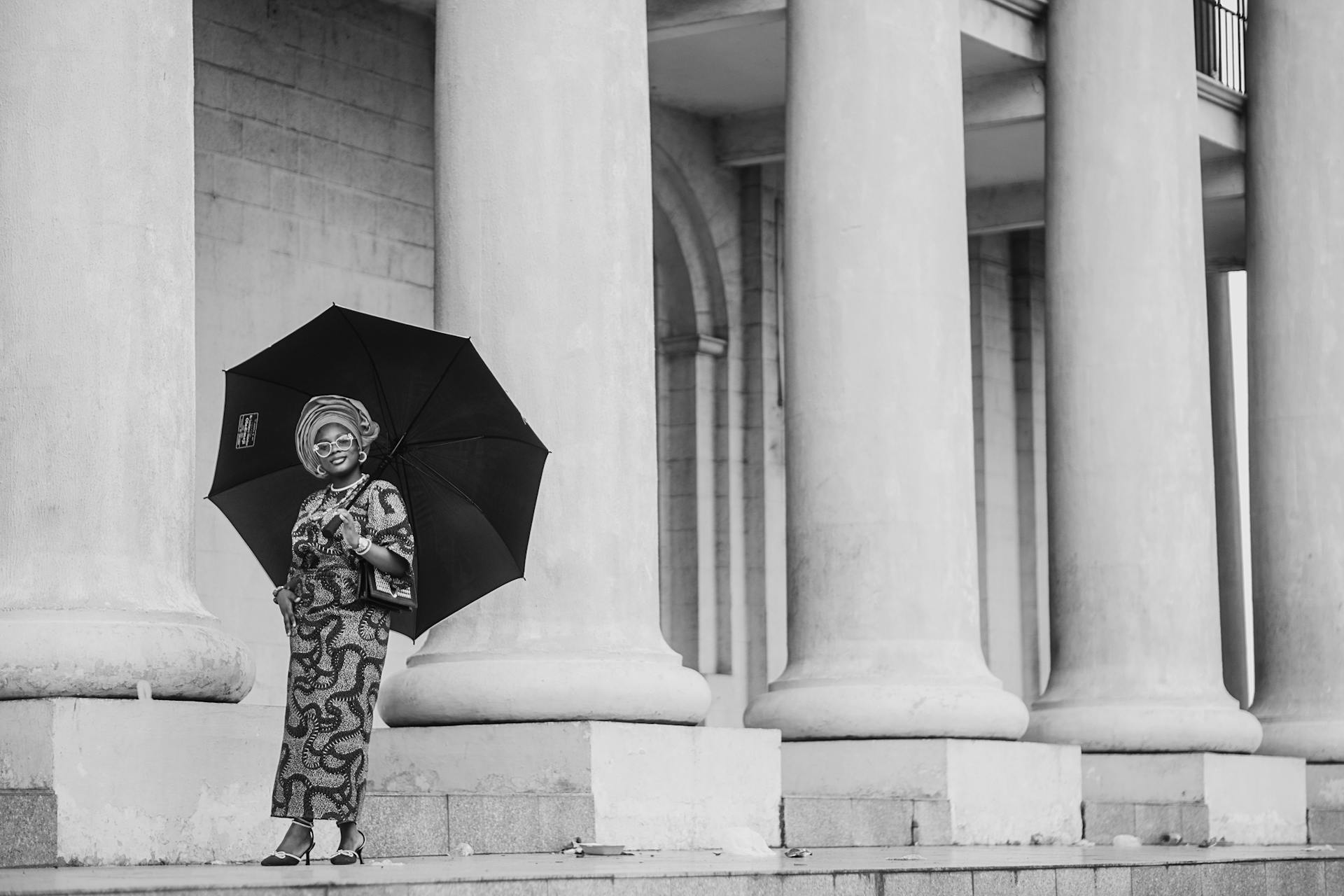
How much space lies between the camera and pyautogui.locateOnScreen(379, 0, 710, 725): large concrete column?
50.2 ft

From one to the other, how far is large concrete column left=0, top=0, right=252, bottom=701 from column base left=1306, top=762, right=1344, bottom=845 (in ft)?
53.6

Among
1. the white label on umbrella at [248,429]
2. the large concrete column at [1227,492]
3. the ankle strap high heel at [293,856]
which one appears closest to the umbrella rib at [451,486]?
the white label on umbrella at [248,429]

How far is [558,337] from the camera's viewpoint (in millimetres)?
15516

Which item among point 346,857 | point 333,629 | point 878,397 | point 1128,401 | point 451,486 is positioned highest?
point 1128,401

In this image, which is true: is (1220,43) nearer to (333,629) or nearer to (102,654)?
(333,629)

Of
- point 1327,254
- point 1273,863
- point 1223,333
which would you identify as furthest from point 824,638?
point 1223,333

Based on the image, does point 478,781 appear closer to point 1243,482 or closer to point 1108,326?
point 1108,326

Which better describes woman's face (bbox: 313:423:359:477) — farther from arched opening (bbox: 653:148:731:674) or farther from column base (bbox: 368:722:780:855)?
arched opening (bbox: 653:148:731:674)

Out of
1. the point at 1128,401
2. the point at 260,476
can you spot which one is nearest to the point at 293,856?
the point at 260,476

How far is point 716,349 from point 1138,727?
430 inches

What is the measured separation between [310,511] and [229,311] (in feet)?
43.3

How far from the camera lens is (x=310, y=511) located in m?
11.8

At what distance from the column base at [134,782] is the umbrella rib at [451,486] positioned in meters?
1.76

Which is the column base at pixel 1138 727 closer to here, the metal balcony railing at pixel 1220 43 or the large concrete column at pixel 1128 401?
the large concrete column at pixel 1128 401
